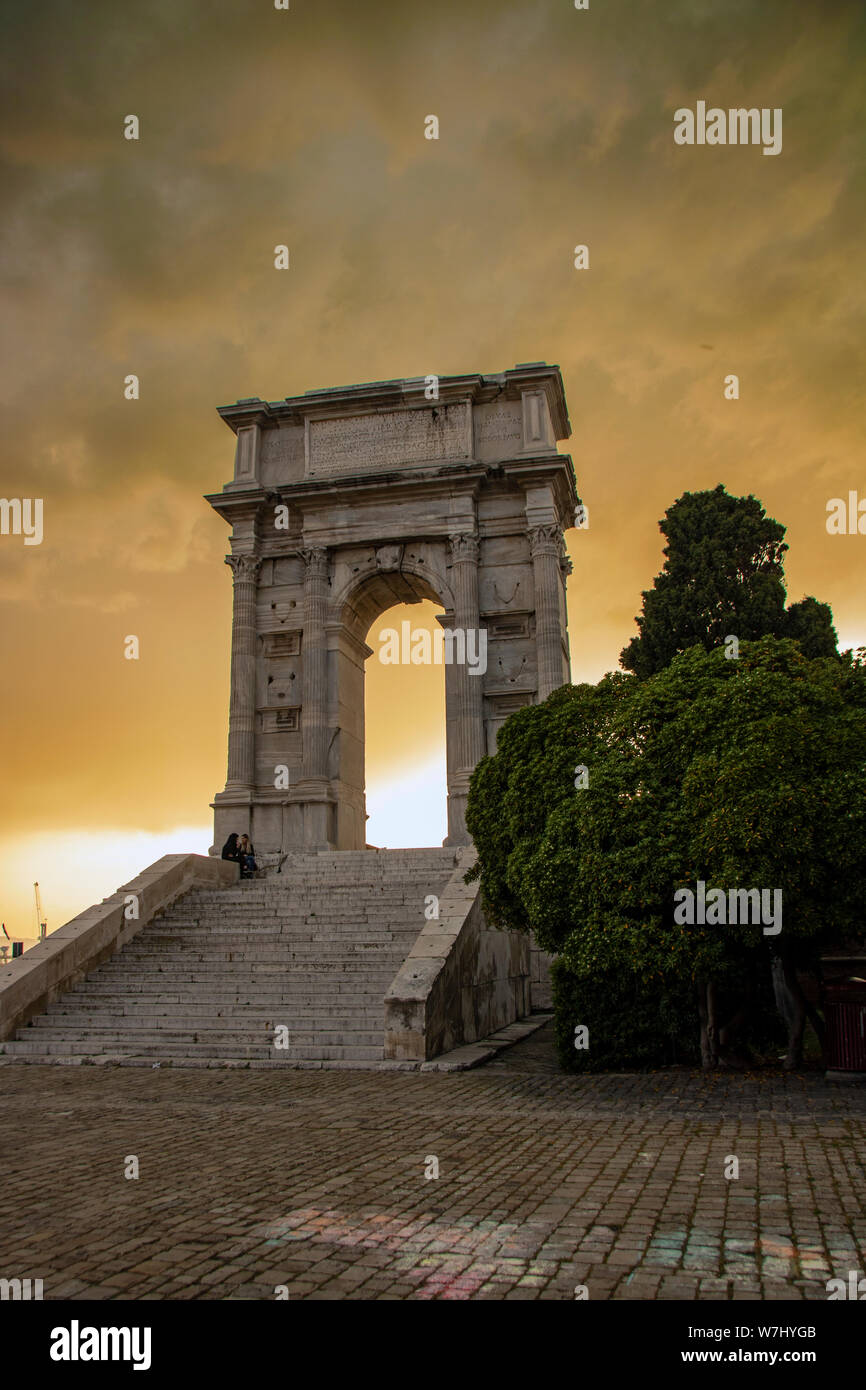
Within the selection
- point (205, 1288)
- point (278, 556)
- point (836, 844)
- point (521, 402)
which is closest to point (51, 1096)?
point (205, 1288)

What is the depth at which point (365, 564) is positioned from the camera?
105 feet

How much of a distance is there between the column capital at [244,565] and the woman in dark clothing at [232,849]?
9.07m

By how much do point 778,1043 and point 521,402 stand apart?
22.3m

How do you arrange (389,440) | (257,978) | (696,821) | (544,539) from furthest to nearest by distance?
(389,440), (544,539), (257,978), (696,821)

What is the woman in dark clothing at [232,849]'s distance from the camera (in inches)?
1109

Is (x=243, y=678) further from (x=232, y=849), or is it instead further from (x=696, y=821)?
(x=696, y=821)

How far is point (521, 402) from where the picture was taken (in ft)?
106

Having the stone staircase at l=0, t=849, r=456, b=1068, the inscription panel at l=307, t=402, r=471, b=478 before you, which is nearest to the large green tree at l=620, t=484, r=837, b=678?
the inscription panel at l=307, t=402, r=471, b=478

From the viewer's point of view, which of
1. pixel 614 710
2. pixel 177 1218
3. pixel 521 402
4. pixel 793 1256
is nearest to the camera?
pixel 793 1256

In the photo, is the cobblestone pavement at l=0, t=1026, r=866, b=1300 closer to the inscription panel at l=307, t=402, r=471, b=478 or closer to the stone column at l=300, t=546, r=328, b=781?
the stone column at l=300, t=546, r=328, b=781

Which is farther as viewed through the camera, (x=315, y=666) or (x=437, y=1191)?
(x=315, y=666)

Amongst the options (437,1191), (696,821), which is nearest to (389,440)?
(696,821)

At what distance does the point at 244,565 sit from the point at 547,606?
1014 centimetres

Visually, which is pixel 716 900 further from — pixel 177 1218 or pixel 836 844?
pixel 177 1218
